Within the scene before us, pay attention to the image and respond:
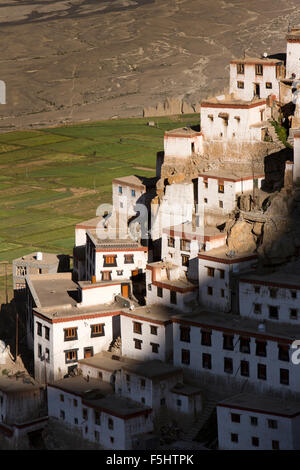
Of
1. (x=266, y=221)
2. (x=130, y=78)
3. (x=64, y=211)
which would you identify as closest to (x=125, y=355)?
(x=266, y=221)

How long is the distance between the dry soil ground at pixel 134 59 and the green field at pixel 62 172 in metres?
6.06

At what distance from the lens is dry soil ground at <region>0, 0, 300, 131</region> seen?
186375 mm

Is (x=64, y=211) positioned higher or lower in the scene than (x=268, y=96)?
lower

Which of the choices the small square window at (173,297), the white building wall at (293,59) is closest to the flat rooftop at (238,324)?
the small square window at (173,297)

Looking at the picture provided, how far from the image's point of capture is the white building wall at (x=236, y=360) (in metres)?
75.2

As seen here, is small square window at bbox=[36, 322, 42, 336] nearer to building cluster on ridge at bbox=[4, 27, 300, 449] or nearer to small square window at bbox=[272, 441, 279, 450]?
building cluster on ridge at bbox=[4, 27, 300, 449]

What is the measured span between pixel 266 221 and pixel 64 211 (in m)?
58.0

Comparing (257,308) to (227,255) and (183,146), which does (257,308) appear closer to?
(227,255)

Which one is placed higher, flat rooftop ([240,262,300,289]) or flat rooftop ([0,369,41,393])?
flat rooftop ([240,262,300,289])

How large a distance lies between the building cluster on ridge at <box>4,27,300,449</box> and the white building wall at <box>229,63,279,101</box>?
9cm

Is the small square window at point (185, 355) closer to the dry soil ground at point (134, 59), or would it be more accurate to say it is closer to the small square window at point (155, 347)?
the small square window at point (155, 347)

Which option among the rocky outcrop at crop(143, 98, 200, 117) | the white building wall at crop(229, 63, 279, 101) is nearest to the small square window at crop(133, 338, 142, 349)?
the white building wall at crop(229, 63, 279, 101)

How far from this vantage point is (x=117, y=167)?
15638 cm

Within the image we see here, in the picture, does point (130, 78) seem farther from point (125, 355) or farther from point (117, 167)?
point (125, 355)
